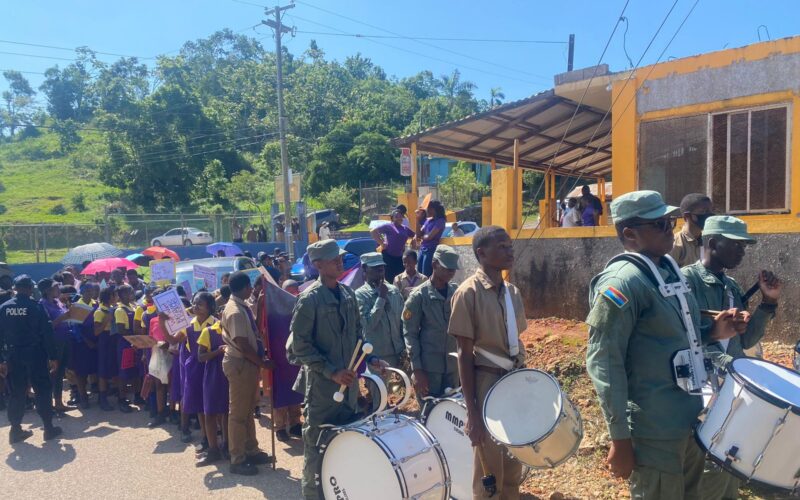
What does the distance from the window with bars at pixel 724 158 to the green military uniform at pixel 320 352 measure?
654 cm

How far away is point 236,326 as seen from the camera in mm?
5914

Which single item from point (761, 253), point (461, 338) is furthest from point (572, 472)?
point (761, 253)

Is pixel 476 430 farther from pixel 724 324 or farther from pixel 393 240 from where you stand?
pixel 393 240

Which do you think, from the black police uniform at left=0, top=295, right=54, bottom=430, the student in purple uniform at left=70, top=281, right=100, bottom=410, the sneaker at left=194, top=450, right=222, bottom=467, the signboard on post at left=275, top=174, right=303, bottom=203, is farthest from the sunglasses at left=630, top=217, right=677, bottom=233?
the signboard on post at left=275, top=174, right=303, bottom=203

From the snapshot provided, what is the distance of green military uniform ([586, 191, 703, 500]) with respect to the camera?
8.91 feet

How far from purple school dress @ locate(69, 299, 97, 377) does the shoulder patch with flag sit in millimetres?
8565

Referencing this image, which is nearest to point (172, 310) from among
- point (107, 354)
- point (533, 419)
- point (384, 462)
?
point (107, 354)

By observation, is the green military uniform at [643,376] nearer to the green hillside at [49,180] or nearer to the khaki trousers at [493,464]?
the khaki trousers at [493,464]

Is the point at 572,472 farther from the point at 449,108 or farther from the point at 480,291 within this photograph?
the point at 449,108

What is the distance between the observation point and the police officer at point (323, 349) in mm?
4402

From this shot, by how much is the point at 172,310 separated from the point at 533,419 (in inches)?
217

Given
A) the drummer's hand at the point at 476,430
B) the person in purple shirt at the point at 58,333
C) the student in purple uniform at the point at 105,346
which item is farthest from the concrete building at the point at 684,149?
the person in purple shirt at the point at 58,333

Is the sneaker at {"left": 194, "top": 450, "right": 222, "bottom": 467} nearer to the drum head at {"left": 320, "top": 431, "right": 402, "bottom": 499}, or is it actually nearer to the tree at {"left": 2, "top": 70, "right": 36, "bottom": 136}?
the drum head at {"left": 320, "top": 431, "right": 402, "bottom": 499}

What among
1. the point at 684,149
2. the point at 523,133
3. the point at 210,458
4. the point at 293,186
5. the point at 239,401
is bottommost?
the point at 210,458
